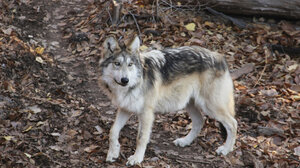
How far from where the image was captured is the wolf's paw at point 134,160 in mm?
5953

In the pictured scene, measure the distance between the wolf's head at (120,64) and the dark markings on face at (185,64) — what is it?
58 centimetres

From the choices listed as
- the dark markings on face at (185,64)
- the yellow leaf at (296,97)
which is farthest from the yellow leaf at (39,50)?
the yellow leaf at (296,97)

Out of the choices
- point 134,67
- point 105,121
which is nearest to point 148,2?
point 105,121

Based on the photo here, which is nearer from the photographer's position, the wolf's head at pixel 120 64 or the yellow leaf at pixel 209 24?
the wolf's head at pixel 120 64

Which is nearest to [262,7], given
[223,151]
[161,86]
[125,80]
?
[223,151]

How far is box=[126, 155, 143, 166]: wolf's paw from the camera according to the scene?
234 inches

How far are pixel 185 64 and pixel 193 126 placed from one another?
123 cm

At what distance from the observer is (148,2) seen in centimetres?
1067

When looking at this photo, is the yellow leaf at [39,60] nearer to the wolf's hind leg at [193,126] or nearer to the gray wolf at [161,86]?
the gray wolf at [161,86]

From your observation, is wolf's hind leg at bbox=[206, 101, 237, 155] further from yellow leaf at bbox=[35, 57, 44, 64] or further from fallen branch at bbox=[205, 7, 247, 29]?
fallen branch at bbox=[205, 7, 247, 29]

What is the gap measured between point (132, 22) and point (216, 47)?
229 cm

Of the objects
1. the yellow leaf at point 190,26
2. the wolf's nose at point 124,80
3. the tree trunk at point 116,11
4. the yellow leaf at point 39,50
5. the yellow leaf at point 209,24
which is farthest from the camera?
the yellow leaf at point 209,24

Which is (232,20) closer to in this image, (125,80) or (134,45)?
(134,45)

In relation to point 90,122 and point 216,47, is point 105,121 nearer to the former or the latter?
point 90,122
